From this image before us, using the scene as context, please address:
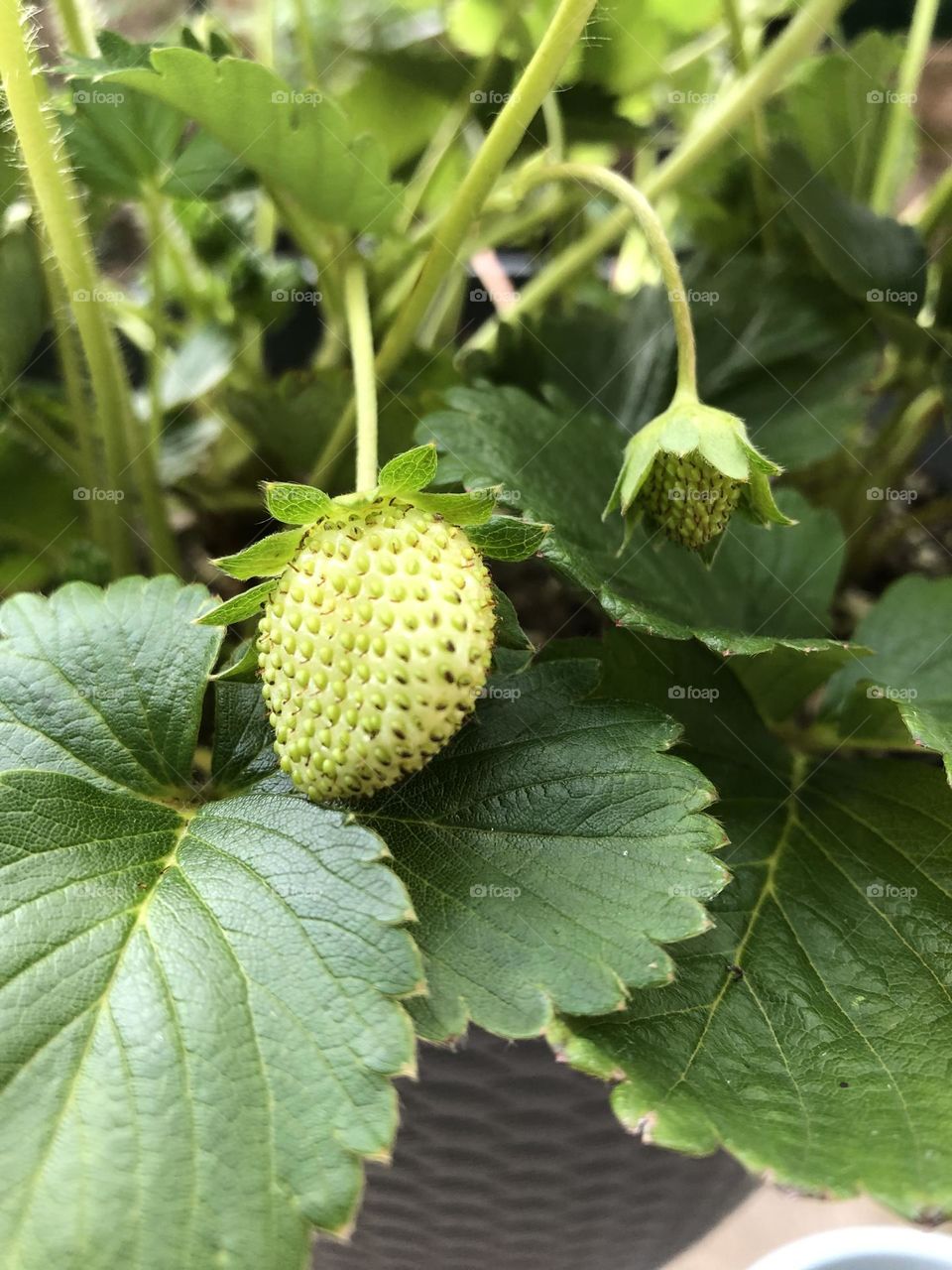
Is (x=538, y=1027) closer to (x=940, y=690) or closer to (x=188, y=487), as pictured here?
(x=940, y=690)

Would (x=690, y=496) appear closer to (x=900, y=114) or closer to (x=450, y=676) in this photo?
(x=450, y=676)

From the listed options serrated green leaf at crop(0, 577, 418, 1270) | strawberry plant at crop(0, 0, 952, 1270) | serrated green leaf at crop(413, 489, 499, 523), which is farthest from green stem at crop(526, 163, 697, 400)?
serrated green leaf at crop(0, 577, 418, 1270)

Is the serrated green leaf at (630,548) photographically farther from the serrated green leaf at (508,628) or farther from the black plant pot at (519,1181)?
the black plant pot at (519,1181)

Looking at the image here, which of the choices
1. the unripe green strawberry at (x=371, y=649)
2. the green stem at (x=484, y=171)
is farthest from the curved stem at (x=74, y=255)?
the unripe green strawberry at (x=371, y=649)

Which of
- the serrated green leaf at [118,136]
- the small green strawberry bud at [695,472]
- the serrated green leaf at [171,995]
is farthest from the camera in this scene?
the serrated green leaf at [118,136]

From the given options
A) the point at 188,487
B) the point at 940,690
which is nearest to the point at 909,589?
the point at 940,690

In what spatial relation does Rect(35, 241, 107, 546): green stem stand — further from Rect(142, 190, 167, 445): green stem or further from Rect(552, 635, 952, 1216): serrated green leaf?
Rect(552, 635, 952, 1216): serrated green leaf

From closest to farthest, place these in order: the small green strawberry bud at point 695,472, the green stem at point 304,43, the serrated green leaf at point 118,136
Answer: the small green strawberry bud at point 695,472, the serrated green leaf at point 118,136, the green stem at point 304,43
